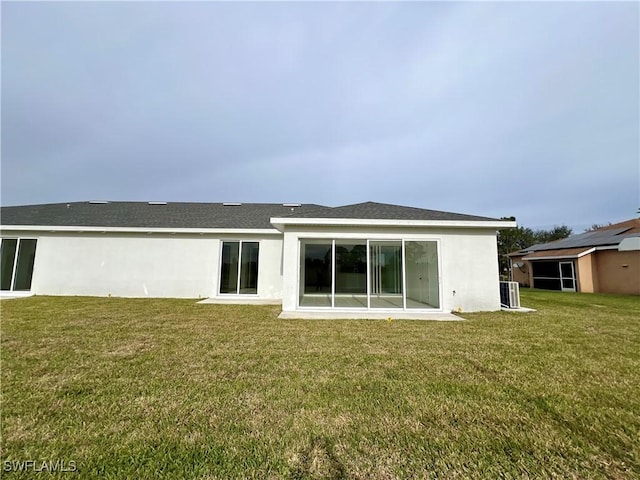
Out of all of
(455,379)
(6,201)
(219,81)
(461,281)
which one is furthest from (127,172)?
(455,379)

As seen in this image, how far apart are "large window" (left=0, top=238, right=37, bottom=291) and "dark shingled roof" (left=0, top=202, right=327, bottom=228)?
0.85m

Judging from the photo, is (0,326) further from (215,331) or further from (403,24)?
(403,24)

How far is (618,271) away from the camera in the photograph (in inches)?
674

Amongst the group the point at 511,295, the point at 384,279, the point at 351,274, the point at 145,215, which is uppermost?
the point at 145,215

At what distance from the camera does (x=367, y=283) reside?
8.92m

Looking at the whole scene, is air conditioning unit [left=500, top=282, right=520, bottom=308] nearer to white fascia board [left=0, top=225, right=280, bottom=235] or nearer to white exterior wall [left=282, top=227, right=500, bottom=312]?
white exterior wall [left=282, top=227, right=500, bottom=312]

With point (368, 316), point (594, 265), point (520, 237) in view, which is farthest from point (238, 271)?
point (520, 237)

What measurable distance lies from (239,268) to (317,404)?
31.2 ft

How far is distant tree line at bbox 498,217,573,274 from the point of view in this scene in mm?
36525

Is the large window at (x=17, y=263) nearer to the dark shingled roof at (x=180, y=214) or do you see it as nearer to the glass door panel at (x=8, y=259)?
the glass door panel at (x=8, y=259)

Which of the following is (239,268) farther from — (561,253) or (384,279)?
(561,253)

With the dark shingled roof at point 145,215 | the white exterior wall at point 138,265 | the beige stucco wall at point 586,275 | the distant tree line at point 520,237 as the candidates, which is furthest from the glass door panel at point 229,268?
the distant tree line at point 520,237

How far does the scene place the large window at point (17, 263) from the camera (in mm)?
11523

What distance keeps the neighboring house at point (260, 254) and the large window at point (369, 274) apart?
0.03m
